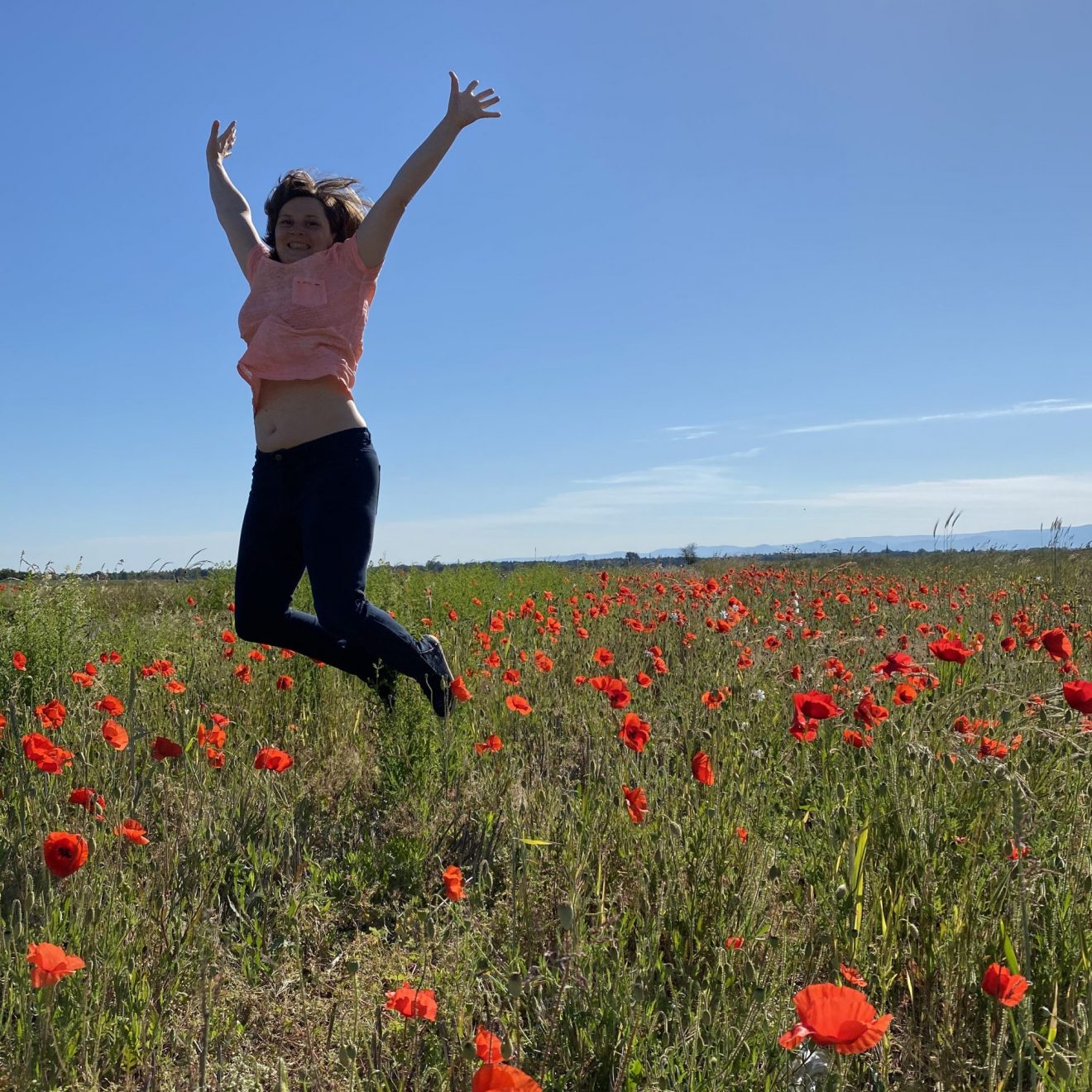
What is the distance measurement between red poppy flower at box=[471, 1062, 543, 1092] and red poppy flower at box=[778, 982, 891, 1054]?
304 mm

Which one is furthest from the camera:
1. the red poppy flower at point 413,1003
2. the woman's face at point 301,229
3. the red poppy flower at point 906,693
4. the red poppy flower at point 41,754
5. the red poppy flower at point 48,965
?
the woman's face at point 301,229

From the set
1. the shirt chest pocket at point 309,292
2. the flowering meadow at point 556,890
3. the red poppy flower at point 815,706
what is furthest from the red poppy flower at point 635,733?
the shirt chest pocket at point 309,292

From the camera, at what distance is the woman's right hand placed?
360 centimetres

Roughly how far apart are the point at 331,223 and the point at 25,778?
2.14 meters

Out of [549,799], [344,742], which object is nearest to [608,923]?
[549,799]

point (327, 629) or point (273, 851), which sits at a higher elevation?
point (327, 629)

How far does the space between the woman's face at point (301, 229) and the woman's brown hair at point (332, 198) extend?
1.7 inches

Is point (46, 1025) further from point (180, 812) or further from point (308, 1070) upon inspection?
point (180, 812)

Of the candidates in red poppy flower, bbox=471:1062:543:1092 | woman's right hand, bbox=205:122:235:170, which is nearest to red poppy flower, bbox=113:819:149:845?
red poppy flower, bbox=471:1062:543:1092

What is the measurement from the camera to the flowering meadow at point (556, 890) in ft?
4.76

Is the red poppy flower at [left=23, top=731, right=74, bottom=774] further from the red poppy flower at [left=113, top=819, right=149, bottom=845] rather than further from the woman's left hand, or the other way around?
the woman's left hand

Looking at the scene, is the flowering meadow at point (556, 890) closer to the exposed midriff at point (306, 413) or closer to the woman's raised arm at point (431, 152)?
the exposed midriff at point (306, 413)

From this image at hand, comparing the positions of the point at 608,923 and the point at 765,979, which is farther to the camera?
the point at 608,923

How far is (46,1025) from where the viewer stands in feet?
4.22
